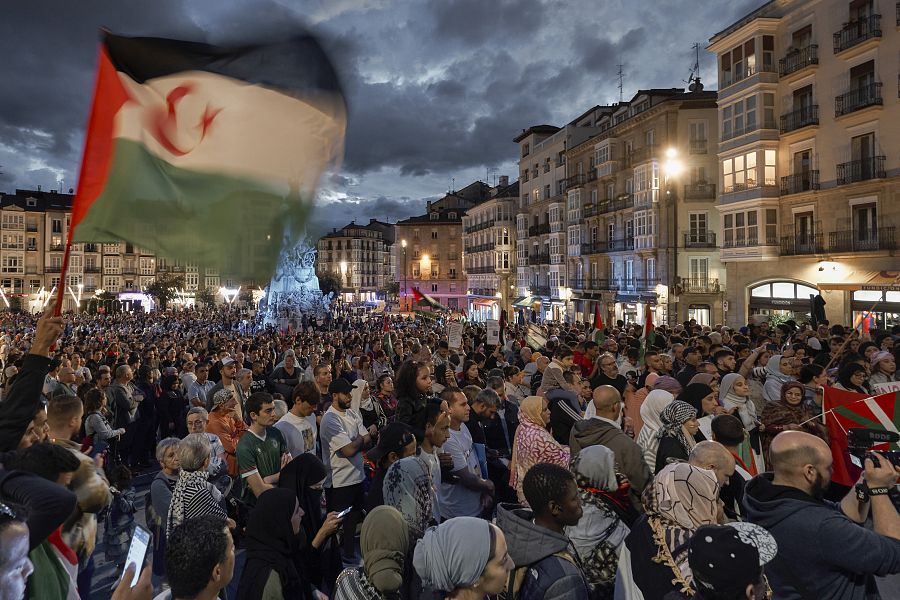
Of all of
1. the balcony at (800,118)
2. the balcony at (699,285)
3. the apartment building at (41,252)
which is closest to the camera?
the balcony at (800,118)

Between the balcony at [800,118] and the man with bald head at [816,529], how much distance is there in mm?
27961

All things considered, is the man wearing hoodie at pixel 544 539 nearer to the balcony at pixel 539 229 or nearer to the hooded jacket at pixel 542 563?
the hooded jacket at pixel 542 563

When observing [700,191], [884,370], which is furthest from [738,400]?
[700,191]

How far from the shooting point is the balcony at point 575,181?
161ft

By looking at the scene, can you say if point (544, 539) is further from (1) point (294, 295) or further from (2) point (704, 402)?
(1) point (294, 295)

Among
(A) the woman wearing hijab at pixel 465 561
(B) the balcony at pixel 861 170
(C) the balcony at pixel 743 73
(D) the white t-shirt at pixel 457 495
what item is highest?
(C) the balcony at pixel 743 73

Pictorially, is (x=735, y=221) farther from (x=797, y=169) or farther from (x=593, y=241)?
(x=593, y=241)

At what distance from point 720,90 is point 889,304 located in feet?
43.8

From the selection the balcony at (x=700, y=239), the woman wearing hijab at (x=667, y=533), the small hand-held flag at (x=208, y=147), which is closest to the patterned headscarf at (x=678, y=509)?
the woman wearing hijab at (x=667, y=533)

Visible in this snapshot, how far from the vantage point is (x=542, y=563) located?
3.08 meters

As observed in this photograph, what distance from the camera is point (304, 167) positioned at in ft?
24.8

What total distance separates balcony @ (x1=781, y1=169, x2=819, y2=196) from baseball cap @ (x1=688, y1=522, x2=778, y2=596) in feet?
93.5

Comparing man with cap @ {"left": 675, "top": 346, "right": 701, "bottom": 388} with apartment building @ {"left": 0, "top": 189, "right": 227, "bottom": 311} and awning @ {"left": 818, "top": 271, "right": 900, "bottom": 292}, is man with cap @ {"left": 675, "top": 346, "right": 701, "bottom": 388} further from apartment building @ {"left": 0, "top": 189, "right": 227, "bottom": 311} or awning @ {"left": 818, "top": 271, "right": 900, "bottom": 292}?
apartment building @ {"left": 0, "top": 189, "right": 227, "bottom": 311}

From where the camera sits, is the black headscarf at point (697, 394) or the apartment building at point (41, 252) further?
the apartment building at point (41, 252)
